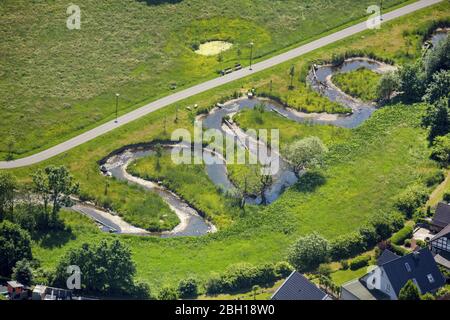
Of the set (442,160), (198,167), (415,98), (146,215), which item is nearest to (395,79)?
(415,98)

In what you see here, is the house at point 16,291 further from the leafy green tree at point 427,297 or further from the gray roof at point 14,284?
the leafy green tree at point 427,297

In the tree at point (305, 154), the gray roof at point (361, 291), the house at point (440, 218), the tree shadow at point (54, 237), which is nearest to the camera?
the gray roof at point (361, 291)

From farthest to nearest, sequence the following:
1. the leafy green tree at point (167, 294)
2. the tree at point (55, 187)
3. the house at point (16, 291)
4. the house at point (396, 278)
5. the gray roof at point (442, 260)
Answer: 1. the tree at point (55, 187)
2. the gray roof at point (442, 260)
3. the leafy green tree at point (167, 294)
4. the house at point (16, 291)
5. the house at point (396, 278)

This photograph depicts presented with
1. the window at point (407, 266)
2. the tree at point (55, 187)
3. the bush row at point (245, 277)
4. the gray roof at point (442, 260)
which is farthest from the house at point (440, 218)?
the tree at point (55, 187)

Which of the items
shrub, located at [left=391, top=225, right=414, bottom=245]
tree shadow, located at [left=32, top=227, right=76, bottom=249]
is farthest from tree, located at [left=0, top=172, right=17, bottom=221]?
shrub, located at [left=391, top=225, right=414, bottom=245]

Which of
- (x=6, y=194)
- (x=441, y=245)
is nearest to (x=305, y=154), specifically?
(x=441, y=245)
